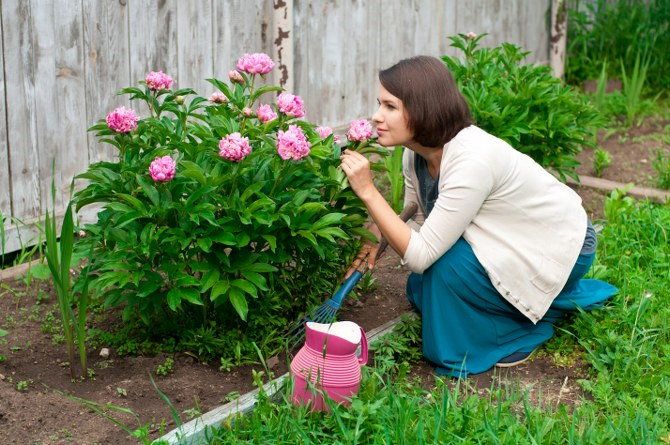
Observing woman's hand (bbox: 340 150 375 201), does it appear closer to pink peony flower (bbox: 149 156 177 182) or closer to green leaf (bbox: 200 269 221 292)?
green leaf (bbox: 200 269 221 292)

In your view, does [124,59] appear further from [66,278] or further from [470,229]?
[470,229]

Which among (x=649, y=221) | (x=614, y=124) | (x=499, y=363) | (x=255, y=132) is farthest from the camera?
(x=614, y=124)

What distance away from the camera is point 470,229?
3.86m

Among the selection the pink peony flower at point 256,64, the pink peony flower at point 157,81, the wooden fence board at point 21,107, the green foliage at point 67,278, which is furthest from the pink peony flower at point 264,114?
the wooden fence board at point 21,107

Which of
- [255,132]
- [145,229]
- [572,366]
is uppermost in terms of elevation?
[255,132]

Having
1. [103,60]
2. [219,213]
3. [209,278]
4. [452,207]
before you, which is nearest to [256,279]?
[209,278]

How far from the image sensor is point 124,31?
4883 mm

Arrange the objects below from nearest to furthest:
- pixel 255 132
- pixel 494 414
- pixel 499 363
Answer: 1. pixel 494 414
2. pixel 255 132
3. pixel 499 363

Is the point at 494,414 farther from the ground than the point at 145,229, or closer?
closer

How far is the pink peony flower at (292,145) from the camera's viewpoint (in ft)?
11.0

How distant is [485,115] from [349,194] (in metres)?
1.45

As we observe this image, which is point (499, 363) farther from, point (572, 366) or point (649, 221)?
point (649, 221)

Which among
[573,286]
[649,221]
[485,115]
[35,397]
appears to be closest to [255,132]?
[35,397]

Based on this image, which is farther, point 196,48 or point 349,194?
point 196,48
